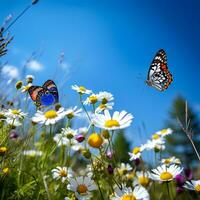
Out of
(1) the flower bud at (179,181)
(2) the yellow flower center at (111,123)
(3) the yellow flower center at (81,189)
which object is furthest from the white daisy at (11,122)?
(1) the flower bud at (179,181)

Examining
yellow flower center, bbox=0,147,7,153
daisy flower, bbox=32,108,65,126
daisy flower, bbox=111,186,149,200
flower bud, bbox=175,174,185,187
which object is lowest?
flower bud, bbox=175,174,185,187

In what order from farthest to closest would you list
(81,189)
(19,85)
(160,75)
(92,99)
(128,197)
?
(160,75), (19,85), (92,99), (81,189), (128,197)

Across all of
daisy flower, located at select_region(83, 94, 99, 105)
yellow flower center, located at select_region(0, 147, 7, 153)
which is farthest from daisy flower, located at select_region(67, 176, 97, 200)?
daisy flower, located at select_region(83, 94, 99, 105)

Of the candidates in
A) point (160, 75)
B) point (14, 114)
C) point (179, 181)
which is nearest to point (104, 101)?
point (14, 114)

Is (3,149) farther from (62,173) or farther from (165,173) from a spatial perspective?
(165,173)

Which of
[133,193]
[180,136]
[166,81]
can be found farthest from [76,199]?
[180,136]

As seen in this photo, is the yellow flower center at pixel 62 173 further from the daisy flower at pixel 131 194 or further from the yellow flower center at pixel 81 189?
the daisy flower at pixel 131 194

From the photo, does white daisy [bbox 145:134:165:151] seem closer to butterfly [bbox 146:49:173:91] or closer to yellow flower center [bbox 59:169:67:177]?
yellow flower center [bbox 59:169:67:177]
